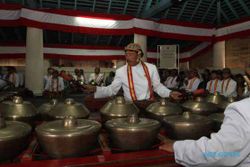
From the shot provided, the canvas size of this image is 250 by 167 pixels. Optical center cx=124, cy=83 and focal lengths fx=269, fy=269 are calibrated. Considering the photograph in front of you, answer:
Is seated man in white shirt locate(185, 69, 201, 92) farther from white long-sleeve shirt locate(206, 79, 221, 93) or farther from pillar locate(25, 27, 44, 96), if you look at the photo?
pillar locate(25, 27, 44, 96)

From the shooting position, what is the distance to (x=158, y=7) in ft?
27.0

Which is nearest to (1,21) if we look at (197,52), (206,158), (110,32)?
(110,32)

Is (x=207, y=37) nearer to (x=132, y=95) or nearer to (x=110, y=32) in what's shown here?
(x=110, y=32)

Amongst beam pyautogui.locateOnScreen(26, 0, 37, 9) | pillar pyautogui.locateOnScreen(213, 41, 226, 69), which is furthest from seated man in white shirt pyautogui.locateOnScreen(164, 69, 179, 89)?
beam pyautogui.locateOnScreen(26, 0, 37, 9)

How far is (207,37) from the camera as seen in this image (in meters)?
8.88

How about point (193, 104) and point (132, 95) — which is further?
point (132, 95)

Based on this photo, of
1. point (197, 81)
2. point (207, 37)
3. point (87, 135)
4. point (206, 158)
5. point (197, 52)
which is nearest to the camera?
point (206, 158)

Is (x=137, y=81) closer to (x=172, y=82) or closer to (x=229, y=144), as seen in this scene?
(x=229, y=144)

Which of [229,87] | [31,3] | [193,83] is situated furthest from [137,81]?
[31,3]

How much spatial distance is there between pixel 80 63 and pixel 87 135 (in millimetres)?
13192

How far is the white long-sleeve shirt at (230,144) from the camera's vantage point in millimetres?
1075

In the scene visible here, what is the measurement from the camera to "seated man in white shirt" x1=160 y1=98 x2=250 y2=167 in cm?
108

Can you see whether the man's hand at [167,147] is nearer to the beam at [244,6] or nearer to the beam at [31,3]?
the beam at [31,3]

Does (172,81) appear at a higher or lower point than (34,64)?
lower
